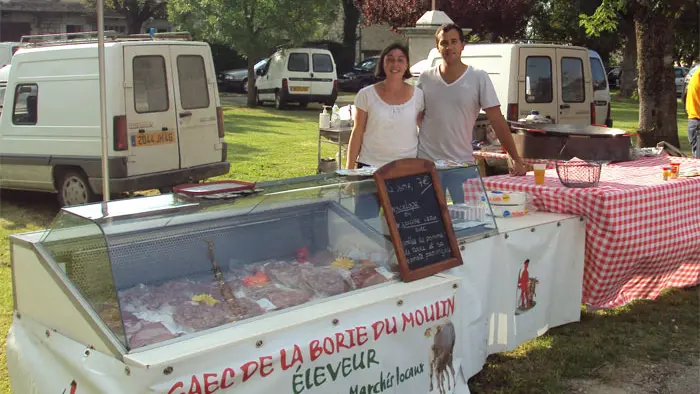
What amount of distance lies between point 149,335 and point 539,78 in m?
8.89

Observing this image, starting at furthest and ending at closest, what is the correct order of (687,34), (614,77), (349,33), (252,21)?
(349,33) < (614,77) < (687,34) < (252,21)

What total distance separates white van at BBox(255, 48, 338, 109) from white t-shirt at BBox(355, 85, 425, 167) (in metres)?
16.8

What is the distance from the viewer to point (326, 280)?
3436mm

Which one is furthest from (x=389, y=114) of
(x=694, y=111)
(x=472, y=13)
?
(x=472, y=13)

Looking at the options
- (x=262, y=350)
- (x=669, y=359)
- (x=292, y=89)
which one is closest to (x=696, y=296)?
(x=669, y=359)

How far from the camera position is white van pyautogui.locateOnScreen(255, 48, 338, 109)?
21328mm

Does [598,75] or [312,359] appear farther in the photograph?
[598,75]

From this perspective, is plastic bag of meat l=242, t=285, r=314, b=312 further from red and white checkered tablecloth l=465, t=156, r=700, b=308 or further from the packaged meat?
red and white checkered tablecloth l=465, t=156, r=700, b=308

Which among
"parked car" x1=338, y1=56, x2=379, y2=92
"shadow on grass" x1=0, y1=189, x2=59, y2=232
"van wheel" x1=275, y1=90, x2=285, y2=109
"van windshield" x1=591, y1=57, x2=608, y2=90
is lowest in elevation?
"shadow on grass" x1=0, y1=189, x2=59, y2=232

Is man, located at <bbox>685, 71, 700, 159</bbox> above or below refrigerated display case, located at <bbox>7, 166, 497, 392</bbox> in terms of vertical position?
above

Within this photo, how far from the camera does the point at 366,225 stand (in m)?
3.69

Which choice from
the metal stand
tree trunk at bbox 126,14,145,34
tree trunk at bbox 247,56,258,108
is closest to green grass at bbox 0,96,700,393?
the metal stand

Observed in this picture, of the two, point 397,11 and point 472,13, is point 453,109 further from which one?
point 472,13

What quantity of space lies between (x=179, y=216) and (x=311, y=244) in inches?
31.4
